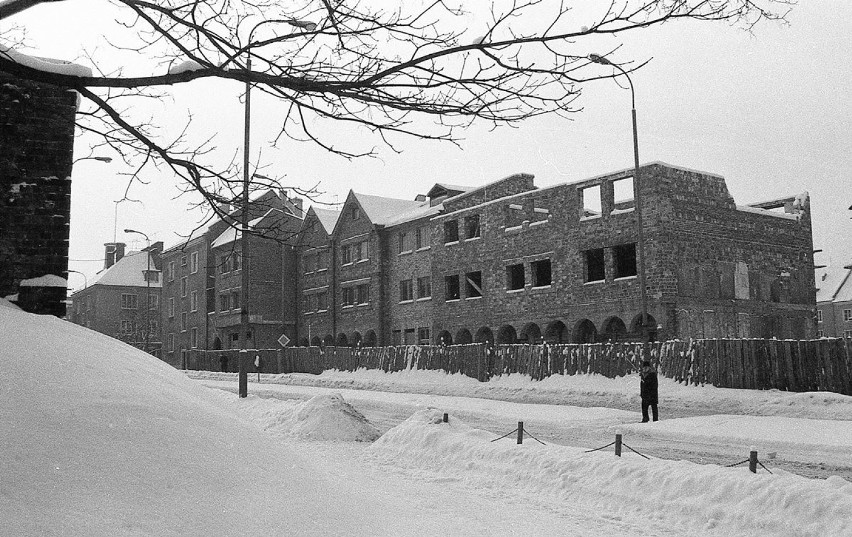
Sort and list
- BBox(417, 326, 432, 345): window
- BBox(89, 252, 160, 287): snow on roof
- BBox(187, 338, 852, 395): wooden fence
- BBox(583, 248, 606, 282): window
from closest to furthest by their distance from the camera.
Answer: BBox(187, 338, 852, 395): wooden fence, BBox(583, 248, 606, 282): window, BBox(417, 326, 432, 345): window, BBox(89, 252, 160, 287): snow on roof

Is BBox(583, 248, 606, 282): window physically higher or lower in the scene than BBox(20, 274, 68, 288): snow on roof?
higher

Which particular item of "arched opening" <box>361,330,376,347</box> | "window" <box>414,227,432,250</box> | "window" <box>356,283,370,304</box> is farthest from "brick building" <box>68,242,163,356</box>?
"window" <box>414,227,432,250</box>

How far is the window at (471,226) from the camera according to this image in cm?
4150

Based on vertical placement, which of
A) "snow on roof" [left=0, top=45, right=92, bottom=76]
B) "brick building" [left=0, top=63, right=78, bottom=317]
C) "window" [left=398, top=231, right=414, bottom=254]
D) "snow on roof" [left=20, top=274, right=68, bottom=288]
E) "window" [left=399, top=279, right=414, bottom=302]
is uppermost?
"window" [left=398, top=231, right=414, bottom=254]

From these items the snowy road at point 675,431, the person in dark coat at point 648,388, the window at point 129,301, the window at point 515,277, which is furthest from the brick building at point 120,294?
the person in dark coat at point 648,388

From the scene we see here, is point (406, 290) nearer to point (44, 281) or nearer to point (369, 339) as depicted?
point (369, 339)

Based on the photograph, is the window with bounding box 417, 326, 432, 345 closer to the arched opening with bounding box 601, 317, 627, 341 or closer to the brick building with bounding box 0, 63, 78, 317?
the arched opening with bounding box 601, 317, 627, 341

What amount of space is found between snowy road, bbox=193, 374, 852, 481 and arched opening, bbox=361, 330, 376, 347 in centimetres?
2376

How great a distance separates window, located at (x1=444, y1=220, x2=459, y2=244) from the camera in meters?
42.8

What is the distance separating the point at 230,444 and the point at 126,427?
82 centimetres

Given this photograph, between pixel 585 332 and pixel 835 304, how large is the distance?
53.3 meters

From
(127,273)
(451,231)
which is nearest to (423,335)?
(451,231)

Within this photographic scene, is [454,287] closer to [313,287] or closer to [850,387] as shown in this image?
[313,287]

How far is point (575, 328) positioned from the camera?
A: 1372 inches
